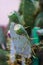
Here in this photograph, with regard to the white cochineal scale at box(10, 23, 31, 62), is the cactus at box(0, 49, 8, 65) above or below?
below

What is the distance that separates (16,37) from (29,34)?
0.23 feet

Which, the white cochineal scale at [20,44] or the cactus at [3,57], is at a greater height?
the white cochineal scale at [20,44]

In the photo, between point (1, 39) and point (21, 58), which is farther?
point (1, 39)

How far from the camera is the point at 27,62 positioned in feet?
1.78

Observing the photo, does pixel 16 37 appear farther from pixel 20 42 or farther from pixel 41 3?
pixel 41 3

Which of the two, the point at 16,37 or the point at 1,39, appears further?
the point at 1,39

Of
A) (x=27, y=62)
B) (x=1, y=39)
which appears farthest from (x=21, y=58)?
(x=1, y=39)

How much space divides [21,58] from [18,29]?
8cm

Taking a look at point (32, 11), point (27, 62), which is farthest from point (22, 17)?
point (27, 62)

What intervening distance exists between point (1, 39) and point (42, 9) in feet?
0.51

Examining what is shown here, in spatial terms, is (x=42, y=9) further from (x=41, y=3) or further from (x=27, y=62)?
(x=27, y=62)

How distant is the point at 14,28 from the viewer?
1.78 feet

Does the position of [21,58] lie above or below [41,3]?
below

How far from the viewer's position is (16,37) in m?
0.54
